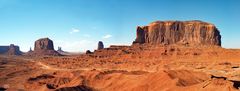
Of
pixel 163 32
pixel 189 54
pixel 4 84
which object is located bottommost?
pixel 4 84

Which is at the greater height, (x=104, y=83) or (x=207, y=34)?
(x=207, y=34)

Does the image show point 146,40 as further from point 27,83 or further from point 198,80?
point 198,80

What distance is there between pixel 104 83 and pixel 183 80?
22768 millimetres

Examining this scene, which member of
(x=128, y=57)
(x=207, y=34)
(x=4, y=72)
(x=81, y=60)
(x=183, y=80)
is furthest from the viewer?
(x=207, y=34)

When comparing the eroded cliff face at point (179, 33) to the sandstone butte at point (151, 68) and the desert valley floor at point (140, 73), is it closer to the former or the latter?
the sandstone butte at point (151, 68)

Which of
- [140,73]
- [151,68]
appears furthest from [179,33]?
[140,73]

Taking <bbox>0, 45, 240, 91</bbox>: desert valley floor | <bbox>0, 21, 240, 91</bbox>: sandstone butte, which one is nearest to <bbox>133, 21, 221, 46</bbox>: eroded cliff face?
<bbox>0, 21, 240, 91</bbox>: sandstone butte

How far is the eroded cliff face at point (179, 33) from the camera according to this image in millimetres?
145125

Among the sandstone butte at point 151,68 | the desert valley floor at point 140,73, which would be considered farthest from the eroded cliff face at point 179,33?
the desert valley floor at point 140,73

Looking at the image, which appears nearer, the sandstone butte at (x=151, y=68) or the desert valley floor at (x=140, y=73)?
the desert valley floor at (x=140, y=73)

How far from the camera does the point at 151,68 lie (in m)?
98.0

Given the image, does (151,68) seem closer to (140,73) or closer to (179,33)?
(140,73)

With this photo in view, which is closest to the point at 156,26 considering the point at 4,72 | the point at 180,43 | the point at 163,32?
the point at 163,32

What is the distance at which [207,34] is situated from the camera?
145m
